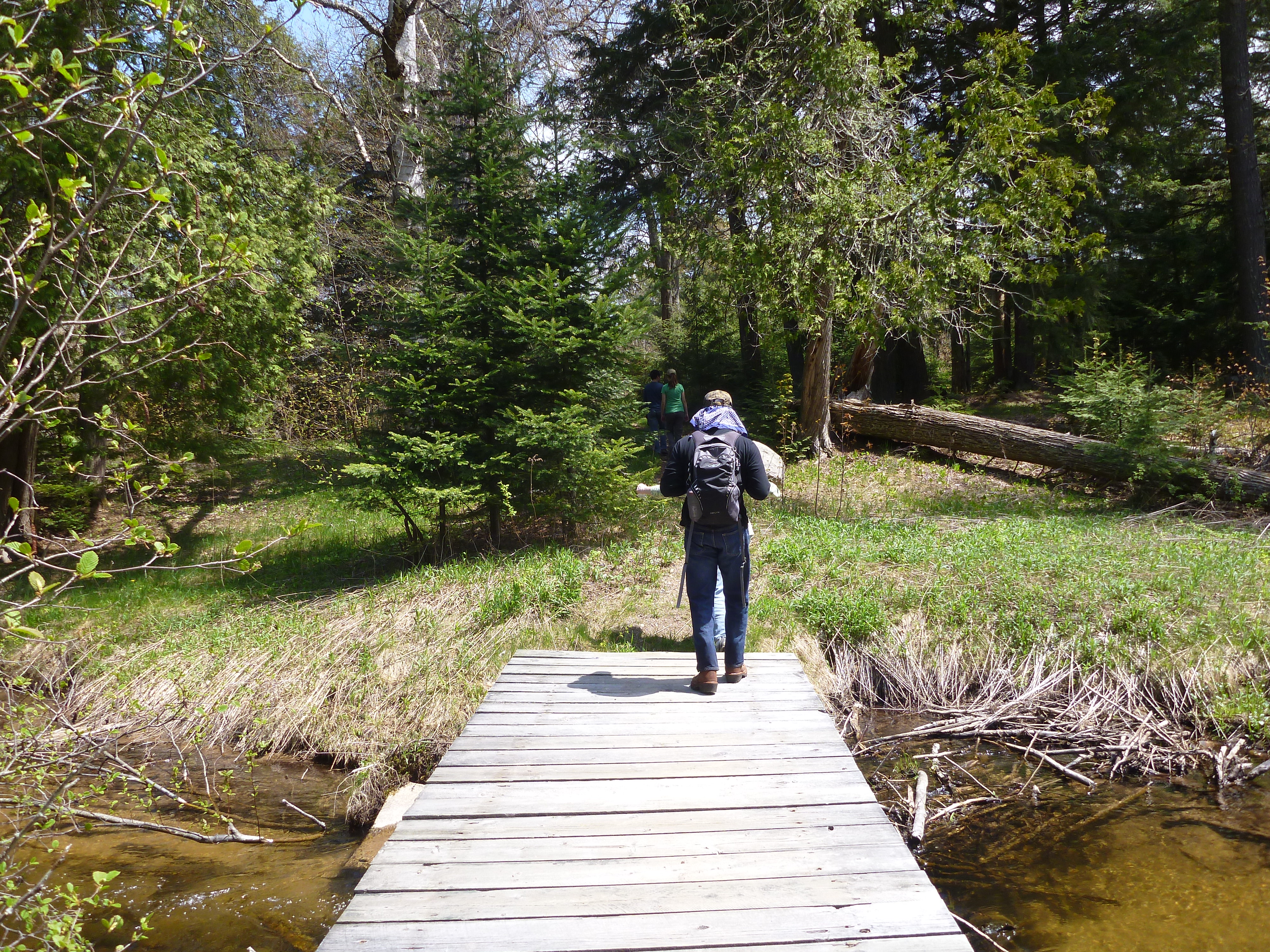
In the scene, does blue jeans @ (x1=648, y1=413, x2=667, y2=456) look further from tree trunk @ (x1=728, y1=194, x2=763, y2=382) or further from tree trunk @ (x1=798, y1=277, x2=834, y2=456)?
tree trunk @ (x1=798, y1=277, x2=834, y2=456)

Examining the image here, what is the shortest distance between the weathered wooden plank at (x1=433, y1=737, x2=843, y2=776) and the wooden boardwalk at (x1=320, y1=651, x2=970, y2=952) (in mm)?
12

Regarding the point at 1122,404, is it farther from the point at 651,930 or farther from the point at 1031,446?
the point at 651,930

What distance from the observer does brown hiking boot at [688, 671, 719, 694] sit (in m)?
5.32

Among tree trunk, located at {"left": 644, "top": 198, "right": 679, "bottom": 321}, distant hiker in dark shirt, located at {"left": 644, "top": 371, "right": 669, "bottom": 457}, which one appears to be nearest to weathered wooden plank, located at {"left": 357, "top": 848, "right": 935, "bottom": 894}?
tree trunk, located at {"left": 644, "top": 198, "right": 679, "bottom": 321}

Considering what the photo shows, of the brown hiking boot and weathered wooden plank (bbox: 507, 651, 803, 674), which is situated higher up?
the brown hiking boot

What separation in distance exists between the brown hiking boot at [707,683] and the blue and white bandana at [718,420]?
1.66m

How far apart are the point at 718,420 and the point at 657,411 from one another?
1081cm

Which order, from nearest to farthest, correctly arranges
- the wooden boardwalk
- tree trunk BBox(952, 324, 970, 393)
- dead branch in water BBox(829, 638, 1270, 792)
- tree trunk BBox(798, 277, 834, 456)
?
the wooden boardwalk
dead branch in water BBox(829, 638, 1270, 792)
tree trunk BBox(798, 277, 834, 456)
tree trunk BBox(952, 324, 970, 393)

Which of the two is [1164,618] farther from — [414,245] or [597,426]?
→ [414,245]

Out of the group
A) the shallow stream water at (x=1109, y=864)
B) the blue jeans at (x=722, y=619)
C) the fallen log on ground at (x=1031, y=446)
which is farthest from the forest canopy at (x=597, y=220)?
the shallow stream water at (x=1109, y=864)

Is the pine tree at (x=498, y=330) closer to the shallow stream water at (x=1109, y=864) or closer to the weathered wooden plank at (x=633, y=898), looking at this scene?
the shallow stream water at (x=1109, y=864)

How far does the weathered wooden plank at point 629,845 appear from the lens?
3.39 m

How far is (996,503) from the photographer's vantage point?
38.9 ft

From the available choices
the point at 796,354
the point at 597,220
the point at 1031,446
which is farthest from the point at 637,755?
the point at 796,354
